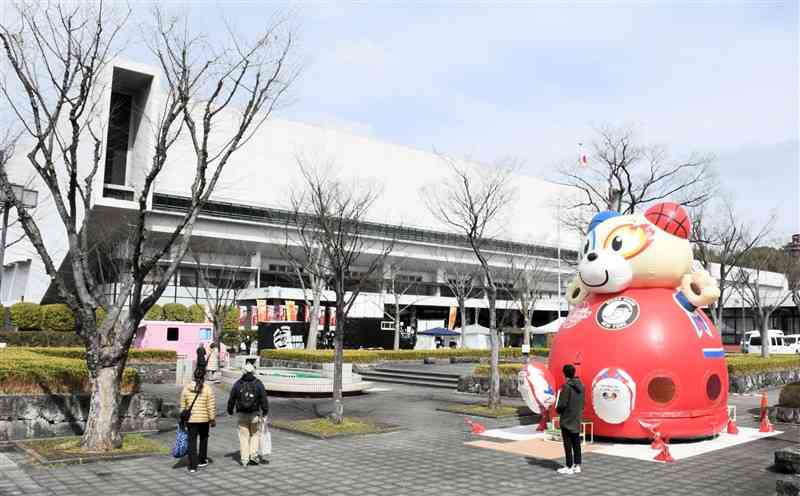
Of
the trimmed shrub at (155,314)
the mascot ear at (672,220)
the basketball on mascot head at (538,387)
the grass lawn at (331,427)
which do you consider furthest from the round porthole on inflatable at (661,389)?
the trimmed shrub at (155,314)

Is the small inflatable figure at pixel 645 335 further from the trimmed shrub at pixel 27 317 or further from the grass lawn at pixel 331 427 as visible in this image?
the trimmed shrub at pixel 27 317

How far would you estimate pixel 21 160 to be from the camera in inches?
1908

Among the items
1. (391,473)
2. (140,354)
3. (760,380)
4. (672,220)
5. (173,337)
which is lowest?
(391,473)

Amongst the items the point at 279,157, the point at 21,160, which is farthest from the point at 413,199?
the point at 21,160

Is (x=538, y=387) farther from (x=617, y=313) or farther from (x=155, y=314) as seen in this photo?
(x=155, y=314)

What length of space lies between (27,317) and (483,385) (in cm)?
3197

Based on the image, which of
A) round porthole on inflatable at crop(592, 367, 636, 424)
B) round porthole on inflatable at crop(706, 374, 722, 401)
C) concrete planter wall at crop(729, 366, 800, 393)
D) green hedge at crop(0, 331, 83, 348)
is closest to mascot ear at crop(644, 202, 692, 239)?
round porthole on inflatable at crop(706, 374, 722, 401)

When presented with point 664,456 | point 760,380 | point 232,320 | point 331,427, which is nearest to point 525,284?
point 232,320

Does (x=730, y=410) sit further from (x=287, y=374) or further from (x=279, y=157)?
(x=279, y=157)

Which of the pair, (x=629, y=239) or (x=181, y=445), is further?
(x=629, y=239)

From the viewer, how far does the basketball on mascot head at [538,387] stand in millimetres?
13562

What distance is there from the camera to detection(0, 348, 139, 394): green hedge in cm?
1285

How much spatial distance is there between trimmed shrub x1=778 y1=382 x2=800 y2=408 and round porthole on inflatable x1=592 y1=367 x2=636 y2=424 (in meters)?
7.15

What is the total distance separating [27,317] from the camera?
135 ft
